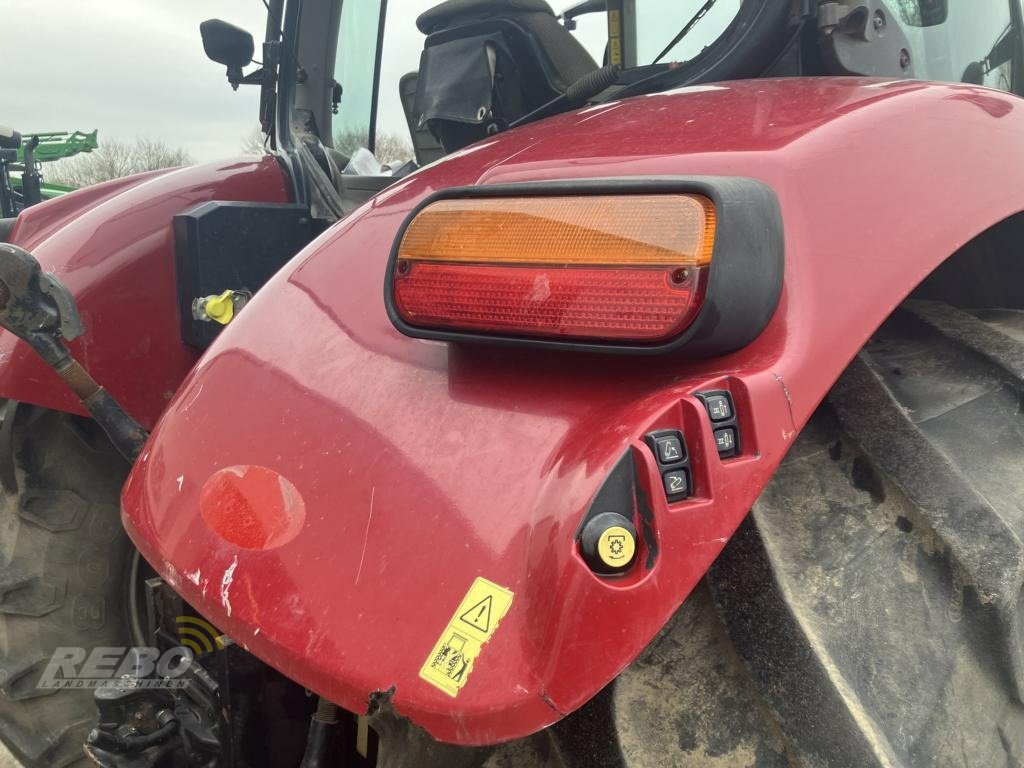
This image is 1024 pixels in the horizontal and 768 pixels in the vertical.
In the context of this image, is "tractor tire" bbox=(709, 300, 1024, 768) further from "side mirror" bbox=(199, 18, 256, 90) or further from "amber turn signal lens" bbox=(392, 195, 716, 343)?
"side mirror" bbox=(199, 18, 256, 90)

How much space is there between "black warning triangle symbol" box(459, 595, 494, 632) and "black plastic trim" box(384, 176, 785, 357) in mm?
237

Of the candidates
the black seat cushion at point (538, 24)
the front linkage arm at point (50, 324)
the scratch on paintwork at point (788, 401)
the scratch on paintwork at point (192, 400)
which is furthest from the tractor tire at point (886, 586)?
the black seat cushion at point (538, 24)

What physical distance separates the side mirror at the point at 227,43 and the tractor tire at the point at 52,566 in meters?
1.17

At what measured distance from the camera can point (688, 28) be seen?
62.4 inches

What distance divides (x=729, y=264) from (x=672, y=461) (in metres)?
0.17

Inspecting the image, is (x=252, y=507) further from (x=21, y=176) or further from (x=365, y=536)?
(x=21, y=176)

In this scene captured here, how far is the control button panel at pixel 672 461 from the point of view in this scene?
68 cm

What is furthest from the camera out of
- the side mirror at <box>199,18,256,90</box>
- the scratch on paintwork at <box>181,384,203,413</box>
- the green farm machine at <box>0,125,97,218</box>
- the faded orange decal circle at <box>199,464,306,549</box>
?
the green farm machine at <box>0,125,97,218</box>

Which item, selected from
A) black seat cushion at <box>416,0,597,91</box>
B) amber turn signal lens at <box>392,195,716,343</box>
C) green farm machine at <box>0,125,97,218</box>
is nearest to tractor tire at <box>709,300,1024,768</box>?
amber turn signal lens at <box>392,195,716,343</box>

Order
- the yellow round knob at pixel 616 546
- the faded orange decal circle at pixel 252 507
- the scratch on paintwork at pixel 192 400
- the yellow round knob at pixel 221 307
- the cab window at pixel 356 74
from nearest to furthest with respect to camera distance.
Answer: the yellow round knob at pixel 616 546, the faded orange decal circle at pixel 252 507, the scratch on paintwork at pixel 192 400, the yellow round knob at pixel 221 307, the cab window at pixel 356 74

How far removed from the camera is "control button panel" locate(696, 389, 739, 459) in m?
0.70

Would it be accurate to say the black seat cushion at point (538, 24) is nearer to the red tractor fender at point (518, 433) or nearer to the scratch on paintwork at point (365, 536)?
the red tractor fender at point (518, 433)

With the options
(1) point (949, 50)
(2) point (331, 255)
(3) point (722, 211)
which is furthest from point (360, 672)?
(1) point (949, 50)

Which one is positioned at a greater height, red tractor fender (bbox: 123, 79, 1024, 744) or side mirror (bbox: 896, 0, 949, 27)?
side mirror (bbox: 896, 0, 949, 27)
